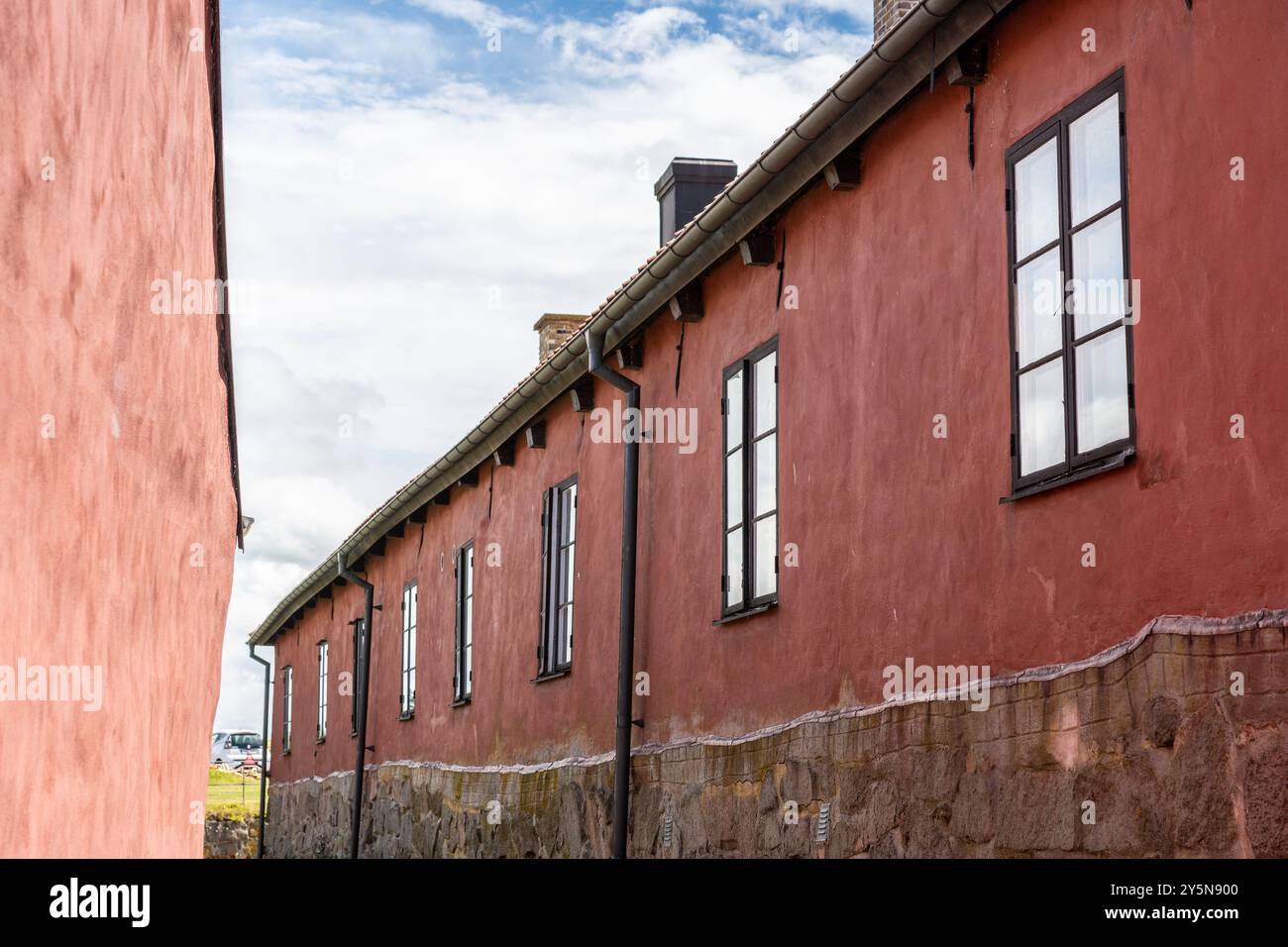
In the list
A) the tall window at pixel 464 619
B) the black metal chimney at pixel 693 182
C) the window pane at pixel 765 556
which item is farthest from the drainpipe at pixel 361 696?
the window pane at pixel 765 556

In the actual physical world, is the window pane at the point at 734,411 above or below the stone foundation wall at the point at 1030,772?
above

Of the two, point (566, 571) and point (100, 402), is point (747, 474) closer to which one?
point (566, 571)

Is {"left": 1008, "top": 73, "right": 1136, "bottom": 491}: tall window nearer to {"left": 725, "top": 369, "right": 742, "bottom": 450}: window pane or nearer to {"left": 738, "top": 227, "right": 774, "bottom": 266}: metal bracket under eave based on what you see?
{"left": 738, "top": 227, "right": 774, "bottom": 266}: metal bracket under eave

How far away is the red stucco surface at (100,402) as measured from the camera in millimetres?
3715

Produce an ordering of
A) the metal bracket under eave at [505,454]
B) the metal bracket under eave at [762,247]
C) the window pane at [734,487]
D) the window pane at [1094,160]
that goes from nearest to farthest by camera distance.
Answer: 1. the window pane at [1094,160]
2. the metal bracket under eave at [762,247]
3. the window pane at [734,487]
4. the metal bracket under eave at [505,454]

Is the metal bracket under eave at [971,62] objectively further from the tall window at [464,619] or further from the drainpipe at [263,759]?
the drainpipe at [263,759]

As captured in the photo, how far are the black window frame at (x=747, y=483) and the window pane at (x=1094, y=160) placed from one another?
10.0ft

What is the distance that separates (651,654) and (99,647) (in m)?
5.91

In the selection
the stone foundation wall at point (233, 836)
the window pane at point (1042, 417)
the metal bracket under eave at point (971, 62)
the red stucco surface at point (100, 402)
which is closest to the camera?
the red stucco surface at point (100, 402)

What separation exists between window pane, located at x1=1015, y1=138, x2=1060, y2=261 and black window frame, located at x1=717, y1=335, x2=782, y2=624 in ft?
8.64

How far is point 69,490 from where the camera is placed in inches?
176

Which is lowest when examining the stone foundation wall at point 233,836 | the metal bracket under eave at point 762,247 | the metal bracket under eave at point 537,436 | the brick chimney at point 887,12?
the stone foundation wall at point 233,836

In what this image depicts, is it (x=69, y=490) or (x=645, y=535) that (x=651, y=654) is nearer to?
(x=645, y=535)

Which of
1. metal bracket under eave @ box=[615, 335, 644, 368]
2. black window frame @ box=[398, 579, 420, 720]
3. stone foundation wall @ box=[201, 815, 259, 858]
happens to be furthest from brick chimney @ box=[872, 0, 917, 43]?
stone foundation wall @ box=[201, 815, 259, 858]
